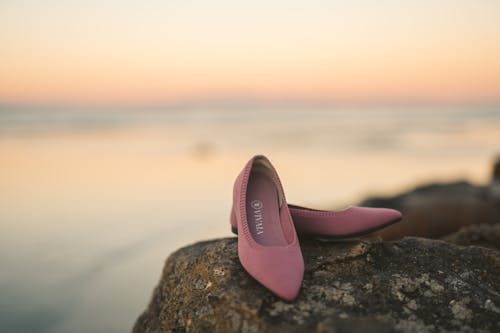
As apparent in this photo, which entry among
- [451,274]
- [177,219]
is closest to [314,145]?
[177,219]

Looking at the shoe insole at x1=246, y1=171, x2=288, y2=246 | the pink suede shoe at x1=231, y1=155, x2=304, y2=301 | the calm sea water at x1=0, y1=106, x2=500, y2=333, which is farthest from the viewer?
the calm sea water at x1=0, y1=106, x2=500, y2=333

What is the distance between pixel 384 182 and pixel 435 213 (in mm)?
5291

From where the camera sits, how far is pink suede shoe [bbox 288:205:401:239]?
2.60 m

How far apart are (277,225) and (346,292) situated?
2.96ft

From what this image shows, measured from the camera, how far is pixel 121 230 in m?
6.73

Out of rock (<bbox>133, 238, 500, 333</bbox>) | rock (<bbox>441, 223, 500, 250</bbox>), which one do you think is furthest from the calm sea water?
rock (<bbox>441, 223, 500, 250</bbox>)

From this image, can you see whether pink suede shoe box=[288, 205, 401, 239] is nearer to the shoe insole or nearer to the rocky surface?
the shoe insole

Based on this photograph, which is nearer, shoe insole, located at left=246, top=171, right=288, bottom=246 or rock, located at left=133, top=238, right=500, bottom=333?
rock, located at left=133, top=238, right=500, bottom=333

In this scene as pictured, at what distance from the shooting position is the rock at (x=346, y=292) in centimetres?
201

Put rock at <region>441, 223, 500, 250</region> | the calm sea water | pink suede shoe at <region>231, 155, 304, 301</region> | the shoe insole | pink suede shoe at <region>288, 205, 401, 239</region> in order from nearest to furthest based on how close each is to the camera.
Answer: pink suede shoe at <region>231, 155, 304, 301</region>, pink suede shoe at <region>288, 205, 401, 239</region>, the shoe insole, rock at <region>441, 223, 500, 250</region>, the calm sea water

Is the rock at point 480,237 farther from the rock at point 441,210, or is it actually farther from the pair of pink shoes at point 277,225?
the rock at point 441,210

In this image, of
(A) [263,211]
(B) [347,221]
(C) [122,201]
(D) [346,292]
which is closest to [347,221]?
(B) [347,221]

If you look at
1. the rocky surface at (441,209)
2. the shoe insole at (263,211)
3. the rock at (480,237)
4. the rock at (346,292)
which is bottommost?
the rocky surface at (441,209)

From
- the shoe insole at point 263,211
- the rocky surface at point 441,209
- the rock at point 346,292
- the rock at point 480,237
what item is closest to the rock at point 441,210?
the rocky surface at point 441,209
